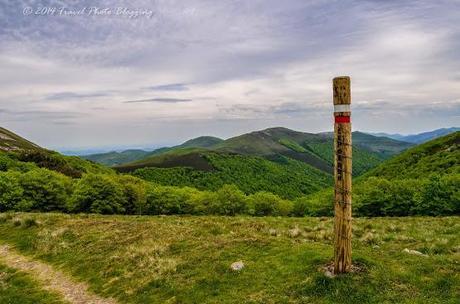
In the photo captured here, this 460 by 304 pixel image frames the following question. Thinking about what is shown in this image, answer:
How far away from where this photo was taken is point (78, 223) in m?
32.4

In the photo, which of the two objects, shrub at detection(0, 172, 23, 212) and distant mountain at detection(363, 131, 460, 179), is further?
distant mountain at detection(363, 131, 460, 179)

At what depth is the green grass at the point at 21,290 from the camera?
1758 cm

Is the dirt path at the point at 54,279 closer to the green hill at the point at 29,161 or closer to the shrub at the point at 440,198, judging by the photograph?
the shrub at the point at 440,198

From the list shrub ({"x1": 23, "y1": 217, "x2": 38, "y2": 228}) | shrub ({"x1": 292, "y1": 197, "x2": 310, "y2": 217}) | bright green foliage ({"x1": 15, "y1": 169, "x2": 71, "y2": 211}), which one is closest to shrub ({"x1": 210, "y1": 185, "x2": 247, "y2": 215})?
shrub ({"x1": 292, "y1": 197, "x2": 310, "y2": 217})

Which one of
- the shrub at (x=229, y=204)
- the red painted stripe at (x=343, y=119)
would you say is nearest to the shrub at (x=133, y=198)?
the shrub at (x=229, y=204)

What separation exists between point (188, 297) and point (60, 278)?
29.2 ft

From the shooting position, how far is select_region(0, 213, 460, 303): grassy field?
14.1m

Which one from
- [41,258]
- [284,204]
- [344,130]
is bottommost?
[284,204]

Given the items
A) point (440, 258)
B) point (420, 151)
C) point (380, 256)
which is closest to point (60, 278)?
point (380, 256)

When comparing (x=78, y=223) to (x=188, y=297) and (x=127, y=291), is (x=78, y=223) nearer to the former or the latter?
(x=127, y=291)

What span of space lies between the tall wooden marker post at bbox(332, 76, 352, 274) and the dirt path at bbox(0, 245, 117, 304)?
1014 centimetres

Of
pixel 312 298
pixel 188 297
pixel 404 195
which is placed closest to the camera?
pixel 312 298

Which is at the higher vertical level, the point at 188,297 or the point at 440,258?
the point at 440,258

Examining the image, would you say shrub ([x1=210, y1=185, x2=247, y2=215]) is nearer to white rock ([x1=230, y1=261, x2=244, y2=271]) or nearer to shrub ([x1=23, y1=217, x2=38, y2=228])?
shrub ([x1=23, y1=217, x2=38, y2=228])
